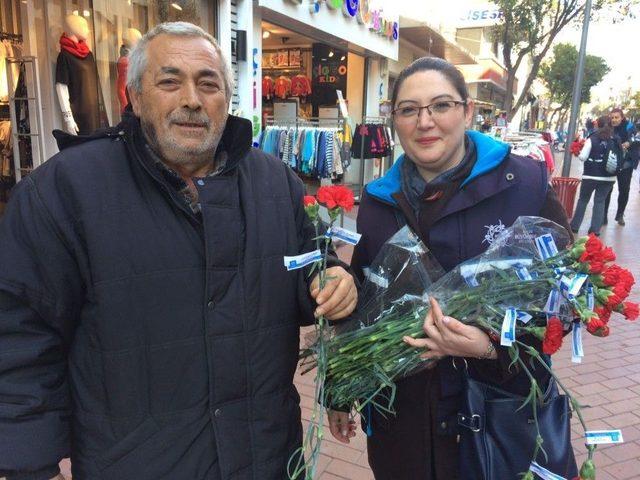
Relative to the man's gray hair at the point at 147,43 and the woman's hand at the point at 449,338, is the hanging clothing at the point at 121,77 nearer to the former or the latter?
the man's gray hair at the point at 147,43

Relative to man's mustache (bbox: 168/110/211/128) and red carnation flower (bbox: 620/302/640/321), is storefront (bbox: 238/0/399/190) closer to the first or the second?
man's mustache (bbox: 168/110/211/128)

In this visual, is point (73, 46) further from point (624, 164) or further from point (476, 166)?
point (624, 164)

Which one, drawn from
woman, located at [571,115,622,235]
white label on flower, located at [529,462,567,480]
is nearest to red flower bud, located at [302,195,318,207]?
white label on flower, located at [529,462,567,480]

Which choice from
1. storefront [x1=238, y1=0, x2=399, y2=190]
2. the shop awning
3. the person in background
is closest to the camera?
storefront [x1=238, y1=0, x2=399, y2=190]

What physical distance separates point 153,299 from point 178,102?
1.97ft

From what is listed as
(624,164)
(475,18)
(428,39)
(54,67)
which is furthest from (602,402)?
(475,18)

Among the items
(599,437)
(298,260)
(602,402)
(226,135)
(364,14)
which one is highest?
(364,14)

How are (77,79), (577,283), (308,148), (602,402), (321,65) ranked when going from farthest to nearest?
(321,65) → (308,148) → (77,79) → (602,402) → (577,283)

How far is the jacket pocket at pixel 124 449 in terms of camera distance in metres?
1.42

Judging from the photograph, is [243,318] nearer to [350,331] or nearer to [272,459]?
[350,331]

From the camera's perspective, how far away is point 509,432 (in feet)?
5.07

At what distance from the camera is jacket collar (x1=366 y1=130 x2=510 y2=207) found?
1716 mm

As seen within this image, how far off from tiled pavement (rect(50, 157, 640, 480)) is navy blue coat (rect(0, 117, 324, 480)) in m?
1.66

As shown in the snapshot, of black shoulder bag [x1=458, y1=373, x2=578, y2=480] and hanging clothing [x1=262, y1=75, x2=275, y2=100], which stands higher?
hanging clothing [x1=262, y1=75, x2=275, y2=100]
